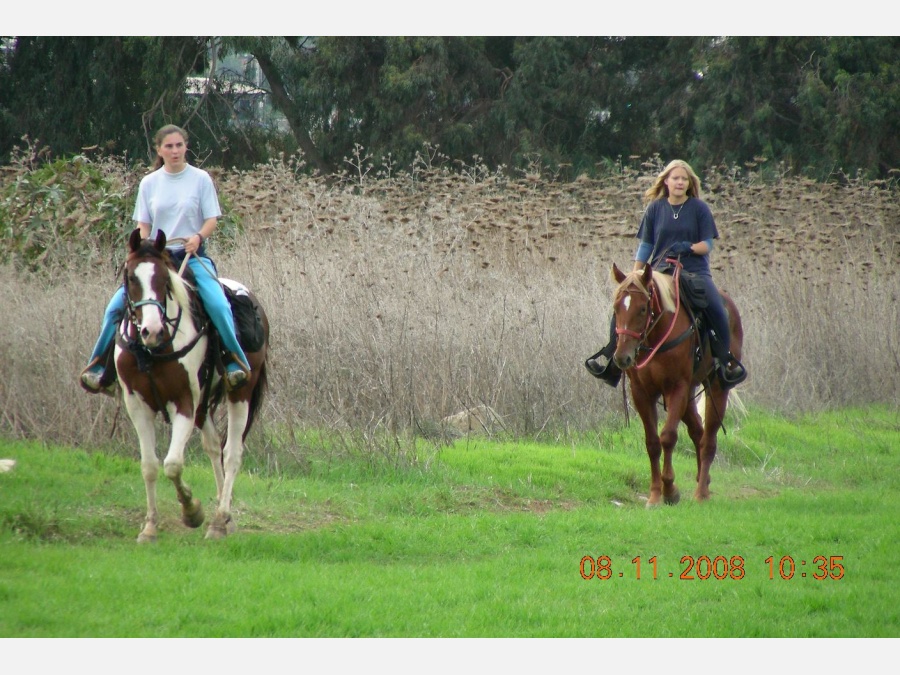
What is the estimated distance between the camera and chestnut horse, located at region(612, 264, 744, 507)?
9.23 meters

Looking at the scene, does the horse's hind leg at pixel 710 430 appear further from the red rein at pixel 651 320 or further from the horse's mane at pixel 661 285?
the horse's mane at pixel 661 285

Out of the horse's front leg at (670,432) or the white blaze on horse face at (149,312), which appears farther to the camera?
the horse's front leg at (670,432)

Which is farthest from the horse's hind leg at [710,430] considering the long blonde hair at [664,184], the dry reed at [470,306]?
the dry reed at [470,306]

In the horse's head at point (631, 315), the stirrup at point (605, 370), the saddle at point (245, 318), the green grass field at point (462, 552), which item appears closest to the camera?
the green grass field at point (462, 552)

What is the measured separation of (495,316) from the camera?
13.4 meters

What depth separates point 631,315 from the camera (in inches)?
362

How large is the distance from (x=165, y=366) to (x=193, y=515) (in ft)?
4.06

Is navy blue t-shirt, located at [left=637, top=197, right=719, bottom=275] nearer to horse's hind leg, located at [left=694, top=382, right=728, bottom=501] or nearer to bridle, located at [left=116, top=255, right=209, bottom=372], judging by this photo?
horse's hind leg, located at [left=694, top=382, right=728, bottom=501]

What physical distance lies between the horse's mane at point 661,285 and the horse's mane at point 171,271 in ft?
11.8

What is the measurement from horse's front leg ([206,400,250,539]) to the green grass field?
0.46ft

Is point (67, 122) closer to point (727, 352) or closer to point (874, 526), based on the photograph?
point (727, 352)

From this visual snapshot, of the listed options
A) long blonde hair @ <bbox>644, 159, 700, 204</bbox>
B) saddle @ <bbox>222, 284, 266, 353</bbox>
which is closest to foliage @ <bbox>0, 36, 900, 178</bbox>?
long blonde hair @ <bbox>644, 159, 700, 204</bbox>

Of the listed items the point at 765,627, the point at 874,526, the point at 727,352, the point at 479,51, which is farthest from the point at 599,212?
the point at 479,51

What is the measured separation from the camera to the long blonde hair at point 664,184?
10.0m
